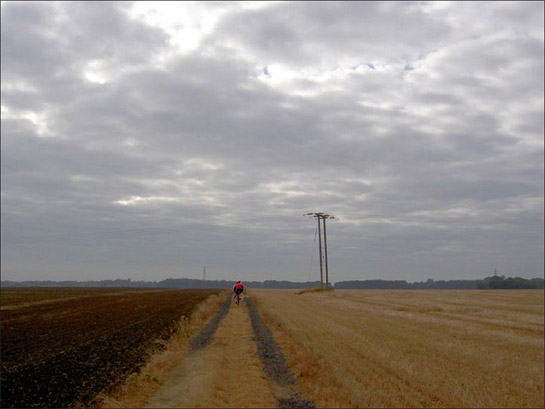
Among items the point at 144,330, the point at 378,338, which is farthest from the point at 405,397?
the point at 144,330

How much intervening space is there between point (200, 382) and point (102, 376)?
3.03m

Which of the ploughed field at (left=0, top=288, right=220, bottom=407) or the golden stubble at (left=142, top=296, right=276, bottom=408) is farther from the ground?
the ploughed field at (left=0, top=288, right=220, bottom=407)

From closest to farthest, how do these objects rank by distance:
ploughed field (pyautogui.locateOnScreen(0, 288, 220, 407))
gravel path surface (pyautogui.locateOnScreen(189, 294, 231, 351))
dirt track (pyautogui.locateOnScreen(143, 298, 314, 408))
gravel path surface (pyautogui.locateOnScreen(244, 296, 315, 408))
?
1. gravel path surface (pyautogui.locateOnScreen(244, 296, 315, 408))
2. dirt track (pyautogui.locateOnScreen(143, 298, 314, 408))
3. ploughed field (pyautogui.locateOnScreen(0, 288, 220, 407))
4. gravel path surface (pyautogui.locateOnScreen(189, 294, 231, 351))

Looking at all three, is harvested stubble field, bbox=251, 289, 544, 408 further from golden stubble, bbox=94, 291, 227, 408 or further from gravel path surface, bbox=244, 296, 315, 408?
golden stubble, bbox=94, 291, 227, 408

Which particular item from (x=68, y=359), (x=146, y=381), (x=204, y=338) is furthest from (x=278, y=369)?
(x=204, y=338)

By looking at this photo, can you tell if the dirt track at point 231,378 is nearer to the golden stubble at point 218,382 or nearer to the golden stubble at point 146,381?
the golden stubble at point 218,382

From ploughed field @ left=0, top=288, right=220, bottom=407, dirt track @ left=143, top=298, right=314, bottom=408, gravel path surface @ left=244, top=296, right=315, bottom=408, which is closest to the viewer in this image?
A: gravel path surface @ left=244, top=296, right=315, bottom=408

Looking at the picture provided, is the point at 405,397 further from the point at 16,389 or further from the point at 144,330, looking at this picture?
the point at 144,330

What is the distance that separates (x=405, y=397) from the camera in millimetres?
11469

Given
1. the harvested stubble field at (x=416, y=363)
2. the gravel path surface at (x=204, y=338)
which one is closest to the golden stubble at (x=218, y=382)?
the gravel path surface at (x=204, y=338)

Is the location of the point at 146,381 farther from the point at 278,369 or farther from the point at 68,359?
the point at 68,359

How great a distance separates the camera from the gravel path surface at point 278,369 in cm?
1116

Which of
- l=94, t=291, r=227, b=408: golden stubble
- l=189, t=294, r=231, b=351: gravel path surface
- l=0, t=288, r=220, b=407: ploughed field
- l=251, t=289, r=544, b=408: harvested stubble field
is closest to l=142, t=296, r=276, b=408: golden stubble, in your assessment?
l=94, t=291, r=227, b=408: golden stubble

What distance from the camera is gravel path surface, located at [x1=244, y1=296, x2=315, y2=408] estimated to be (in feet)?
36.6
